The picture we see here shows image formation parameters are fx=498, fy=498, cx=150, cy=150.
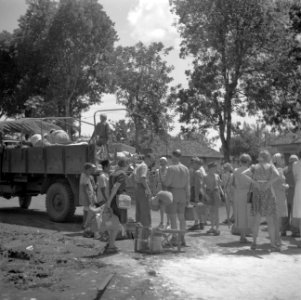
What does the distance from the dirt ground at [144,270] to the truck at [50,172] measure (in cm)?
195

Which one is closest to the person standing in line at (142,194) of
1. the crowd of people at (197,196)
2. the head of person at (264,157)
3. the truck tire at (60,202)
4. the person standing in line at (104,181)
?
the crowd of people at (197,196)

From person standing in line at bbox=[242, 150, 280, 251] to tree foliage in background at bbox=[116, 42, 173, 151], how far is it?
32742mm

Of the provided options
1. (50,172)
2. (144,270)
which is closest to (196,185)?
(50,172)

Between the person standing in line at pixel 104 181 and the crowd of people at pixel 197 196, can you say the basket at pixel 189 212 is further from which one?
the person standing in line at pixel 104 181

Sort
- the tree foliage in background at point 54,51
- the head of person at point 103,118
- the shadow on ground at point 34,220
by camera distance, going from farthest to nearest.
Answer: the tree foliage in background at point 54,51, the shadow on ground at point 34,220, the head of person at point 103,118

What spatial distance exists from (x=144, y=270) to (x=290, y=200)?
514 centimetres

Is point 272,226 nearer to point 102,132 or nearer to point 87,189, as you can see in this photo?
point 87,189

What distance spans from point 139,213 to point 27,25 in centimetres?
3148

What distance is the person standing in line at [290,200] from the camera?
10.4m

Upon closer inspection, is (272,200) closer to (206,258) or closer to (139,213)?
(206,258)

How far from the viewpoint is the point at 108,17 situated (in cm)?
3800

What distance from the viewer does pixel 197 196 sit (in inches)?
440

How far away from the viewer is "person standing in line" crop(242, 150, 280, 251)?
8531mm

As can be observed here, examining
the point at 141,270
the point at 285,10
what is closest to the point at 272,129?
the point at 285,10
